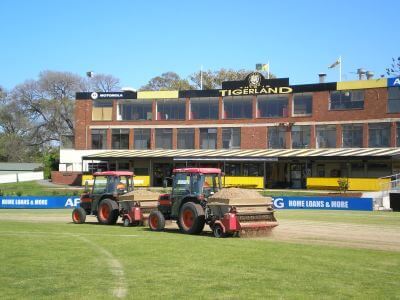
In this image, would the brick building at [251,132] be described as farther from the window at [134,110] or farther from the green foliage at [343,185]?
the green foliage at [343,185]

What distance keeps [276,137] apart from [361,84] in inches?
A: 420

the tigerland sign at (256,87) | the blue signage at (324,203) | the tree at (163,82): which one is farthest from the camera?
the tree at (163,82)

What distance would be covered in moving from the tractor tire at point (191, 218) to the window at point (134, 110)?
48557 millimetres

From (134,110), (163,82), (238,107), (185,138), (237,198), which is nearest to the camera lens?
(237,198)

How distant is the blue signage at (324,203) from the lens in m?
40.1

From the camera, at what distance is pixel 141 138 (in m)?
68.8

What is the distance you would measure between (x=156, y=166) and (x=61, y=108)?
104 ft

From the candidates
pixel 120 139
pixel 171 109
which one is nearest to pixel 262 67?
pixel 171 109

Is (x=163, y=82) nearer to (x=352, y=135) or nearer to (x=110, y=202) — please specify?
(x=352, y=135)

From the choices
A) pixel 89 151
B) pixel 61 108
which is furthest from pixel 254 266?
pixel 61 108

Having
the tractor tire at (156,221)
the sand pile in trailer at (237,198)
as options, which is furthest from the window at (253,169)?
the sand pile in trailer at (237,198)

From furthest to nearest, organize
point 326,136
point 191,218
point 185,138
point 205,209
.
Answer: point 185,138 < point 326,136 < point 191,218 < point 205,209

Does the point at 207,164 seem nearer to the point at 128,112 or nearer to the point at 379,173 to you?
the point at 128,112

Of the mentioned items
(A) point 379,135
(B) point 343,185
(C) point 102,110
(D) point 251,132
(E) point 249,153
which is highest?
(C) point 102,110
